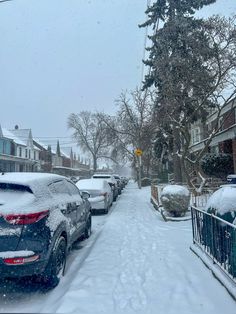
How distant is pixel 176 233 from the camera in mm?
8539

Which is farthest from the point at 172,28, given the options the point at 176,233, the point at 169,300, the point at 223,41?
the point at 169,300

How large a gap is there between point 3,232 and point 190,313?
8.35 ft

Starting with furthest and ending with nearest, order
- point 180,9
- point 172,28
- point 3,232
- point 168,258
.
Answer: point 180,9 → point 172,28 → point 168,258 → point 3,232

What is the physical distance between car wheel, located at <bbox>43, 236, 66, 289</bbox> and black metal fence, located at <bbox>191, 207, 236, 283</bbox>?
2.46m

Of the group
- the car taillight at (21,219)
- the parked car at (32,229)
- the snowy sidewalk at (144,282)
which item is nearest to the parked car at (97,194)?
the snowy sidewalk at (144,282)

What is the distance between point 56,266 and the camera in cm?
486

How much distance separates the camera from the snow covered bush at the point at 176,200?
33.6ft

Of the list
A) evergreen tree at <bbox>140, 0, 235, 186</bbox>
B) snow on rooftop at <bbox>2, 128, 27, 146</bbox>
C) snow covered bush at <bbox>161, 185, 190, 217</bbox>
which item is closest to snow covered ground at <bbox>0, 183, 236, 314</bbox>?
snow covered bush at <bbox>161, 185, 190, 217</bbox>

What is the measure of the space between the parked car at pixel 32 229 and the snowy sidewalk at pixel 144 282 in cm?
51

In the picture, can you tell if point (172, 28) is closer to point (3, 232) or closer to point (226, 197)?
point (226, 197)

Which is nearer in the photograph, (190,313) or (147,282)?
(190,313)

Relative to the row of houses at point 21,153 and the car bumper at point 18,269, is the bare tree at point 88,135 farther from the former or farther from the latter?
the car bumper at point 18,269

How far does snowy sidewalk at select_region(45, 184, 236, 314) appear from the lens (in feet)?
13.4

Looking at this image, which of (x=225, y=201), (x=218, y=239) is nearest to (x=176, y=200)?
(x=225, y=201)
